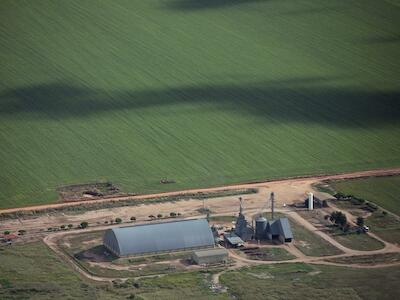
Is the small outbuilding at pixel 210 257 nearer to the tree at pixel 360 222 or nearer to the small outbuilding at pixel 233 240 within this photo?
the small outbuilding at pixel 233 240

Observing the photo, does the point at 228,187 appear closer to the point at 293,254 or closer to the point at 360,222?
the point at 360,222

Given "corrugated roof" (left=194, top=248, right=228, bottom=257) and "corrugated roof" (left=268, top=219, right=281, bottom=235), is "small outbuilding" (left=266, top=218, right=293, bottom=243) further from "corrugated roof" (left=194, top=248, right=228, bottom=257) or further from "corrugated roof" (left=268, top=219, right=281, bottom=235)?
"corrugated roof" (left=194, top=248, right=228, bottom=257)

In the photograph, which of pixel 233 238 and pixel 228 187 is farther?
pixel 228 187

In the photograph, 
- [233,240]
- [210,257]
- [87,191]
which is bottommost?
[210,257]

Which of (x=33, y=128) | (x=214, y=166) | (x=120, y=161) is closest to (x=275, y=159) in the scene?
(x=214, y=166)

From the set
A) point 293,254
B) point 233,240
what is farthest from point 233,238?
point 293,254

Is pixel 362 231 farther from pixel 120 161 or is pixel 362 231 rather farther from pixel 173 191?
pixel 120 161

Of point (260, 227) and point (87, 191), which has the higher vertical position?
point (87, 191)
